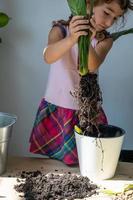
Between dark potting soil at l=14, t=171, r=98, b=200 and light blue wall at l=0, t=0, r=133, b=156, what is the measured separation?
534 millimetres

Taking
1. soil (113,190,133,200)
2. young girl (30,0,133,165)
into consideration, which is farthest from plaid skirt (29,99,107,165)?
soil (113,190,133,200)

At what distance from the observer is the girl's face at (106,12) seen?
981 mm

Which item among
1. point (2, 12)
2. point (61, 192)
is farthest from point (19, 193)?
point (2, 12)

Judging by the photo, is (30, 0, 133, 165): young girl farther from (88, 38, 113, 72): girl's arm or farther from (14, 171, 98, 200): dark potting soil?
(14, 171, 98, 200): dark potting soil

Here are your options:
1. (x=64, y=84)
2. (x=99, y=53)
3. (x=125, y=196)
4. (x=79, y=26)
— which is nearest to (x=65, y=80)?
(x=64, y=84)

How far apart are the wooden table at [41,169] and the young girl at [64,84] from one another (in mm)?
41

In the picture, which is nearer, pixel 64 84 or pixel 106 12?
pixel 106 12

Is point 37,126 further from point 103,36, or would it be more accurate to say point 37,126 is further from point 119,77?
point 119,77

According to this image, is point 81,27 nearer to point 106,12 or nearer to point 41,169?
point 106,12

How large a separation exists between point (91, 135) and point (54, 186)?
152mm

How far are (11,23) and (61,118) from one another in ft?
1.50

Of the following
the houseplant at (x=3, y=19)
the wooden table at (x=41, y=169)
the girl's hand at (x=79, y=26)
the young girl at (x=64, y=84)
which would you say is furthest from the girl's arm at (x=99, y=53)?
the houseplant at (x=3, y=19)

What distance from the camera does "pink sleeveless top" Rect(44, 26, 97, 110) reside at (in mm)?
1070

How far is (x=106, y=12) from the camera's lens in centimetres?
98
